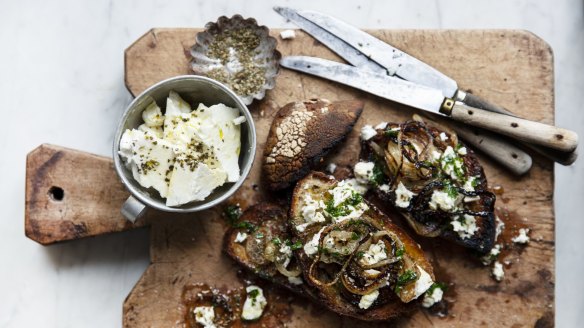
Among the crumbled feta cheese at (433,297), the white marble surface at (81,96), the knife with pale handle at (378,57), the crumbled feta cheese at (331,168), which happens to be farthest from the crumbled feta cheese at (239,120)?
the crumbled feta cheese at (433,297)

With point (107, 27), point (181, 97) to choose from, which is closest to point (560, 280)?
point (181, 97)

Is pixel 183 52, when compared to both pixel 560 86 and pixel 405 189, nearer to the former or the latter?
pixel 405 189

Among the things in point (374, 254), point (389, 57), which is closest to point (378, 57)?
point (389, 57)

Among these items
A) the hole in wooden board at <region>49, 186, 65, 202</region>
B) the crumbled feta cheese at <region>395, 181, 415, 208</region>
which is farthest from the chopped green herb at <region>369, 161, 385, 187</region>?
the hole in wooden board at <region>49, 186, 65, 202</region>

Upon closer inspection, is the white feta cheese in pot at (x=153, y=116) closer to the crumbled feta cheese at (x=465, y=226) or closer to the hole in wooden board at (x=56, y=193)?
the hole in wooden board at (x=56, y=193)

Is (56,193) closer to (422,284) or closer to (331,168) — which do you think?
(331,168)

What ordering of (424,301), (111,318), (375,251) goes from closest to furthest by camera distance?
1. (375,251)
2. (424,301)
3. (111,318)
